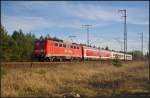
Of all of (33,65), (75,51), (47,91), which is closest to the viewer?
(47,91)

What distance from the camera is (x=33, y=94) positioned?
1580 centimetres

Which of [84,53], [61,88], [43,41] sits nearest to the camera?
[61,88]

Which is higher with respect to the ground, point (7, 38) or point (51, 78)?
point (7, 38)

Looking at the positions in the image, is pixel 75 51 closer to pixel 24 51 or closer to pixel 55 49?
pixel 55 49

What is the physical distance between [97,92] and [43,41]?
23276 mm

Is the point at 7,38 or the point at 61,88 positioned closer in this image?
the point at 61,88

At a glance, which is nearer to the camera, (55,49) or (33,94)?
(33,94)

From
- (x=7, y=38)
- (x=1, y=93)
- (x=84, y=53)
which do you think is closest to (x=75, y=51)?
(x=84, y=53)

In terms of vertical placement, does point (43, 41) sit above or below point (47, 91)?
above

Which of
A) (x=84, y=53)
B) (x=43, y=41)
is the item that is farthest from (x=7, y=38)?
(x=43, y=41)

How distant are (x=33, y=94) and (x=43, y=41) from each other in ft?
79.2

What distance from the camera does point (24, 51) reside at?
61281mm

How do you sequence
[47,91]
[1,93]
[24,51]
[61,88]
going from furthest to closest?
[24,51]
[61,88]
[47,91]
[1,93]

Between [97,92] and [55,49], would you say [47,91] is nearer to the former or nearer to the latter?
[97,92]
